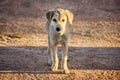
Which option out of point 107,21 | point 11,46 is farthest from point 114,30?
point 11,46

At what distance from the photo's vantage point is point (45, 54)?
9805mm

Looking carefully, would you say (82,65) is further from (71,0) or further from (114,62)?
(71,0)

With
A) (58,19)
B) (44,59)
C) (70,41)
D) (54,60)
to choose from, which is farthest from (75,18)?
(58,19)

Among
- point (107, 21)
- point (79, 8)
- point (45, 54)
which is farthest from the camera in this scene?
point (79, 8)

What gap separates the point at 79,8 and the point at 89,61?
772 centimetres

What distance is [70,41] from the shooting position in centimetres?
1176

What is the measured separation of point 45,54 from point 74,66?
1.44 metres

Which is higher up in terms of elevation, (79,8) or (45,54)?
(79,8)

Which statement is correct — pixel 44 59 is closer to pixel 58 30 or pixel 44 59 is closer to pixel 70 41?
pixel 58 30

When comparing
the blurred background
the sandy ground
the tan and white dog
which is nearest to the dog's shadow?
the sandy ground

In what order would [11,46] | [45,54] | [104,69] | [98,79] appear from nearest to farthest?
[98,79], [104,69], [45,54], [11,46]

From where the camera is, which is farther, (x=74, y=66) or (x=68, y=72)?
(x=74, y=66)

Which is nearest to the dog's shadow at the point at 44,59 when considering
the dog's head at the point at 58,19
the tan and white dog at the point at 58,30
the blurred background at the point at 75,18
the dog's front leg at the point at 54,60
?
the dog's front leg at the point at 54,60

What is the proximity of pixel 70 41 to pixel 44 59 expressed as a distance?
2687mm
